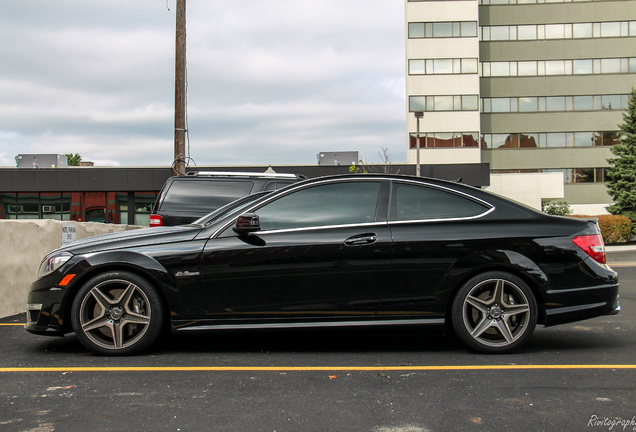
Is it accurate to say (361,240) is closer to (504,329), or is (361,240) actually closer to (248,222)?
(248,222)

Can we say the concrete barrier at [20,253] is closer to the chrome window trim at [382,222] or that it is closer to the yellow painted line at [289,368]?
the yellow painted line at [289,368]

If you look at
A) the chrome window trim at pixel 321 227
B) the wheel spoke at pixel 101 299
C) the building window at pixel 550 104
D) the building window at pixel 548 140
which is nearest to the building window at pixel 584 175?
the building window at pixel 548 140

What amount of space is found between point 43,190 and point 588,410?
1439 inches

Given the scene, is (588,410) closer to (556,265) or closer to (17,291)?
(556,265)

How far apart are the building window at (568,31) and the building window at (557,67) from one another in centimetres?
195

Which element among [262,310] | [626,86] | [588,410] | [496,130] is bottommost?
[588,410]

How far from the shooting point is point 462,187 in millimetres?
5430

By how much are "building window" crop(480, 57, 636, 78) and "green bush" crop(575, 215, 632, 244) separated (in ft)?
67.5

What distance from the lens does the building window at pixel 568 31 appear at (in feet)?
162

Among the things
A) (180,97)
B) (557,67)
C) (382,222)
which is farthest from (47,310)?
(557,67)

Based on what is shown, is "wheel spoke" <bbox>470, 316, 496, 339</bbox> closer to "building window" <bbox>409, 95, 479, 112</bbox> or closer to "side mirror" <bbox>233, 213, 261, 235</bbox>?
"side mirror" <bbox>233, 213, 261, 235</bbox>

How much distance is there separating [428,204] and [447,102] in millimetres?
43201

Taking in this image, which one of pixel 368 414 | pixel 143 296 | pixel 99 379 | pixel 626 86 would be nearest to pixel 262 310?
pixel 143 296

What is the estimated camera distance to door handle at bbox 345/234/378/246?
506 centimetres
